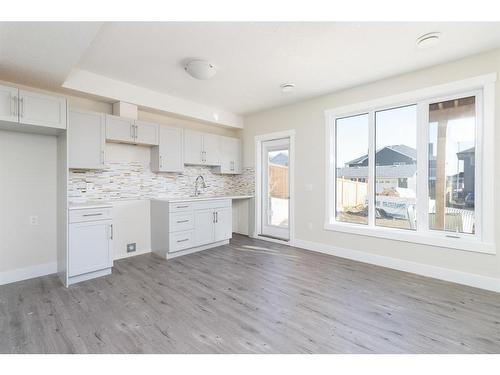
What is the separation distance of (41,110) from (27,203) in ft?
3.87

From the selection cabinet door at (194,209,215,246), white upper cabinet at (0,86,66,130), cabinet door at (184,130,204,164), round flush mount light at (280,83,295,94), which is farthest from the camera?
cabinet door at (184,130,204,164)

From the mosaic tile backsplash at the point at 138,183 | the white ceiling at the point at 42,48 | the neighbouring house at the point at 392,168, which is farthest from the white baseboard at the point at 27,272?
the neighbouring house at the point at 392,168

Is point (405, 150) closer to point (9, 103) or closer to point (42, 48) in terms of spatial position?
point (42, 48)

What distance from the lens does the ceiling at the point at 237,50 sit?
87.2 inches

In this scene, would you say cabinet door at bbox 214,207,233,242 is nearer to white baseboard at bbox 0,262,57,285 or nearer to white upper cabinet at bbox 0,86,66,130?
white baseboard at bbox 0,262,57,285

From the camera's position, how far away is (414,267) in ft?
10.5

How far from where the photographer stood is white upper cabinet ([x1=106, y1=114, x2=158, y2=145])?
3.45 metres

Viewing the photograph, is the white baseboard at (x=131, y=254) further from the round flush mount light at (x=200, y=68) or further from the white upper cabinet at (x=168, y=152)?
the round flush mount light at (x=200, y=68)

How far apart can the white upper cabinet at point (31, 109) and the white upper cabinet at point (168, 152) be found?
1395 millimetres

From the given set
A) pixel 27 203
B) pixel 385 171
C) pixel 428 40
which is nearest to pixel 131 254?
pixel 27 203

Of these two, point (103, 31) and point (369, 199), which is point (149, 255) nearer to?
point (103, 31)

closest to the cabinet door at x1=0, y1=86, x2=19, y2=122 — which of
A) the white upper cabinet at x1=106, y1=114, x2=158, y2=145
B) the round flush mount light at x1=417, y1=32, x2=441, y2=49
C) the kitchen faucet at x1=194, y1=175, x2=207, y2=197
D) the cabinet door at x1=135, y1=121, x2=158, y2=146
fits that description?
the white upper cabinet at x1=106, y1=114, x2=158, y2=145

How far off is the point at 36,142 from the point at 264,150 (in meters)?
3.63

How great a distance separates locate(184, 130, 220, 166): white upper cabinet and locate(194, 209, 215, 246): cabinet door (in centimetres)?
98
